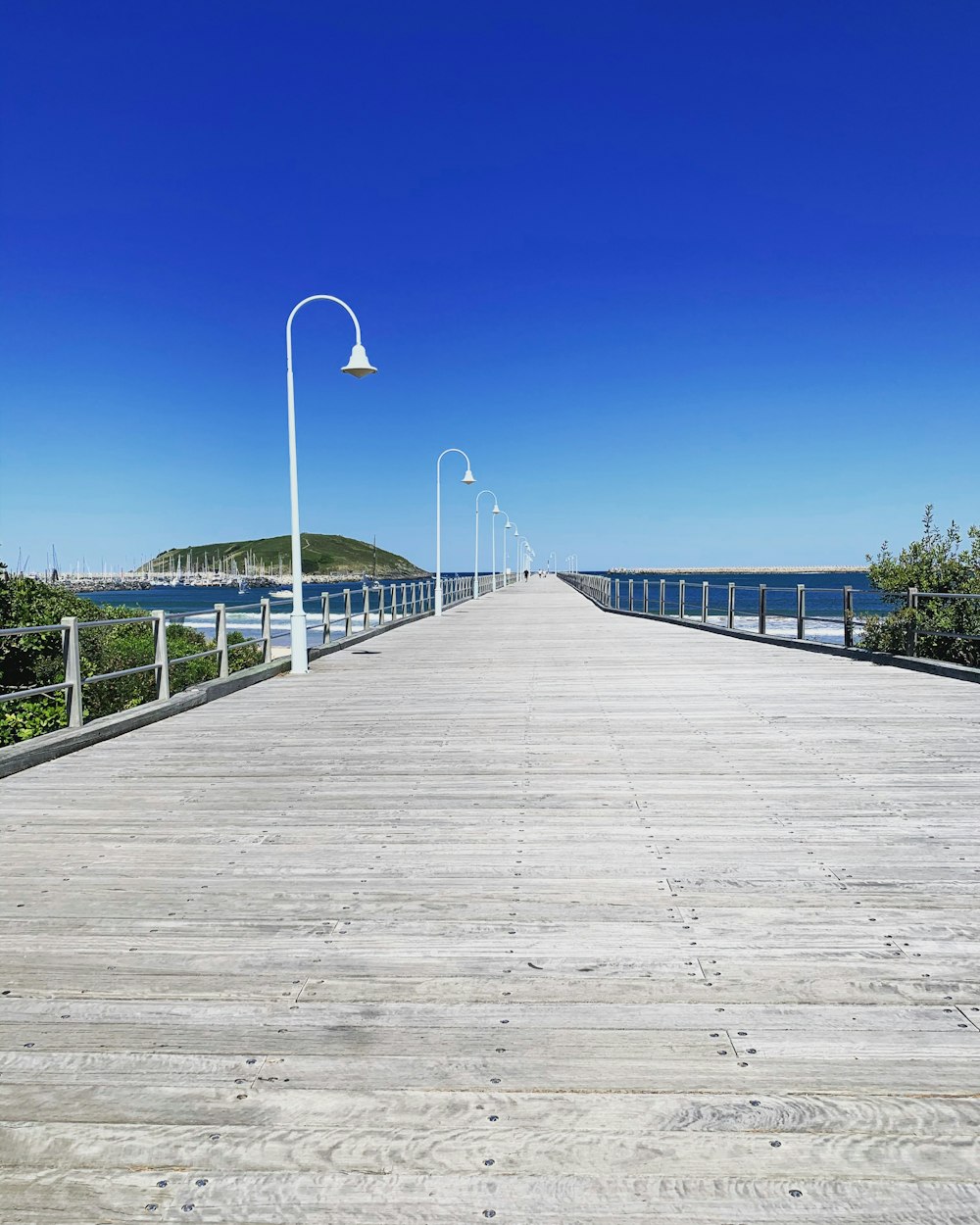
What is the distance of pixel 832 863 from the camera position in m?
4.35

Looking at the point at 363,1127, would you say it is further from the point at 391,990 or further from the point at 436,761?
the point at 436,761

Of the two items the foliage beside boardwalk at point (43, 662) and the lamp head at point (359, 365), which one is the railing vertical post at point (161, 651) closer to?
the foliage beside boardwalk at point (43, 662)

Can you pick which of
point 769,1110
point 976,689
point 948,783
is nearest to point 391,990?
point 769,1110

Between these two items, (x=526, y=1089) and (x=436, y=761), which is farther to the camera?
(x=436, y=761)

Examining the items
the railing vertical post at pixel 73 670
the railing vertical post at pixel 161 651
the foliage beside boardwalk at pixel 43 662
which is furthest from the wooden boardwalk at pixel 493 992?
the foliage beside boardwalk at pixel 43 662

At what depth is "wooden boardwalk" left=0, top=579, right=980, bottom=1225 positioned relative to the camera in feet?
7.07

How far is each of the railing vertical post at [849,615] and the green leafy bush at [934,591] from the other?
10.9 inches

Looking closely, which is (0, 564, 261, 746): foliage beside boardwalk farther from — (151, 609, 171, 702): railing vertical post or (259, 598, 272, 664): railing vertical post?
(151, 609, 171, 702): railing vertical post

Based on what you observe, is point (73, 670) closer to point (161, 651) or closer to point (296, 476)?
point (161, 651)

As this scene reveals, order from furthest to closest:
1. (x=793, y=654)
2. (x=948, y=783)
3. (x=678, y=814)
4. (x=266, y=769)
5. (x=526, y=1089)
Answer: (x=793, y=654) → (x=266, y=769) → (x=948, y=783) → (x=678, y=814) → (x=526, y=1089)

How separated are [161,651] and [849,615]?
991cm

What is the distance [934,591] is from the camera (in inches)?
559

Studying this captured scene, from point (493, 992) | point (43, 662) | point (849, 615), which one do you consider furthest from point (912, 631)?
point (43, 662)

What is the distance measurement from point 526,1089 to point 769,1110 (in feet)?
2.05
